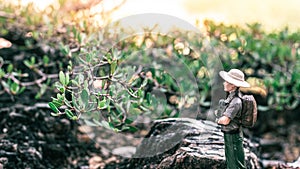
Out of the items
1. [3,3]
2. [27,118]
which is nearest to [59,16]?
[3,3]

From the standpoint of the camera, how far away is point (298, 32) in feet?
10.4

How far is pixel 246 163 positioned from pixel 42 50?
4.73 ft

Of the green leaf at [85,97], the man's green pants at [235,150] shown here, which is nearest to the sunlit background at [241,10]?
the green leaf at [85,97]

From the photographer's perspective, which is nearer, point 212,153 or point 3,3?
point 212,153

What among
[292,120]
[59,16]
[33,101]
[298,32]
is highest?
[59,16]

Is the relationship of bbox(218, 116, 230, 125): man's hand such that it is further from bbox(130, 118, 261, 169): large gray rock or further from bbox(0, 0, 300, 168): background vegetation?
bbox(0, 0, 300, 168): background vegetation

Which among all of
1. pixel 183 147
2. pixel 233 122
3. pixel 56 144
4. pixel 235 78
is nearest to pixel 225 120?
pixel 233 122

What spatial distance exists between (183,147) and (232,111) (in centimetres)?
32

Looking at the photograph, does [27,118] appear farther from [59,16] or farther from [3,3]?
[3,3]

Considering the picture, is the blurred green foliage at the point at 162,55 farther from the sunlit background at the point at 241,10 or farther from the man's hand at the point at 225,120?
the sunlit background at the point at 241,10

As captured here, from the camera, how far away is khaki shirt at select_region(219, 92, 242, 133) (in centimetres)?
173

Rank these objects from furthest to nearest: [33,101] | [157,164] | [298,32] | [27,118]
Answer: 1. [298,32]
2. [33,101]
3. [27,118]
4. [157,164]

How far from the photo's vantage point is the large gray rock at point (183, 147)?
1.91m

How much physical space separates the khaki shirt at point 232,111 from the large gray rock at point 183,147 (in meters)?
0.18
